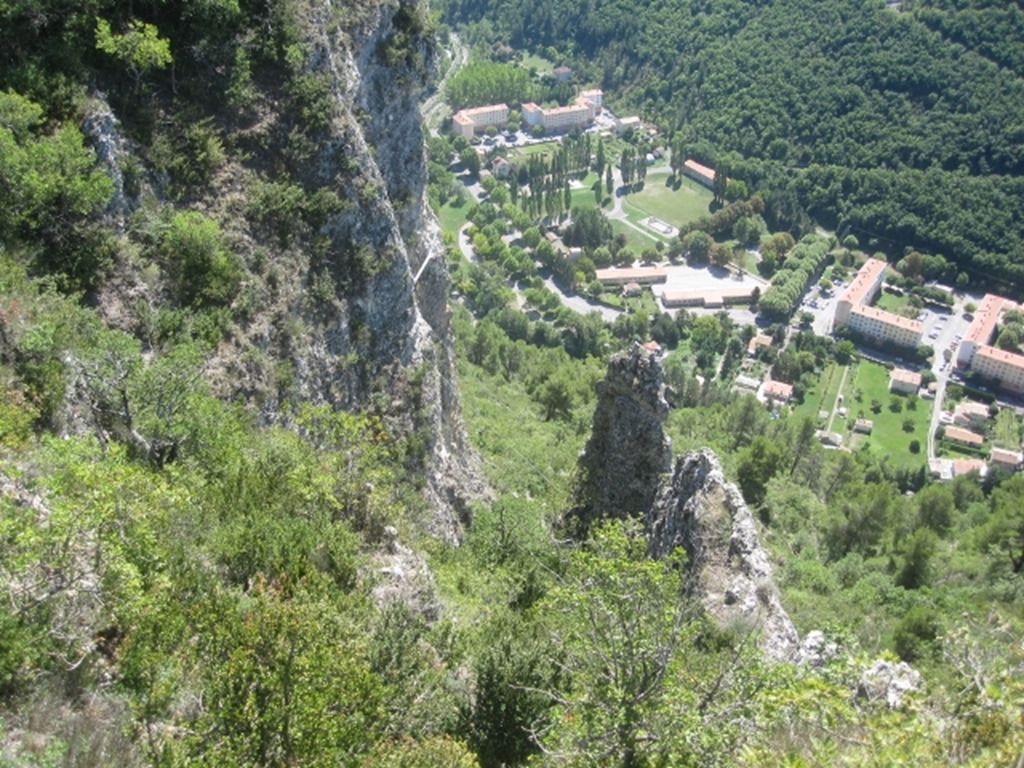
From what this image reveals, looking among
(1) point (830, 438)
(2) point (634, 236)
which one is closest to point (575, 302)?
(2) point (634, 236)

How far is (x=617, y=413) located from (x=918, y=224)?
438 ft

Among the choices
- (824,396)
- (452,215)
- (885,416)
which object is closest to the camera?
(885,416)

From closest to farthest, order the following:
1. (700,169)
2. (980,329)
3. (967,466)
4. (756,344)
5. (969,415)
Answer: (967,466) < (969,415) < (756,344) < (980,329) < (700,169)

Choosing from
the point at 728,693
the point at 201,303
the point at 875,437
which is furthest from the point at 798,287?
the point at 728,693

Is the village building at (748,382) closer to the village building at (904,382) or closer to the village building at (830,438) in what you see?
the village building at (830,438)

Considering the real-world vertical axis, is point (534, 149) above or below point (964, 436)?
above

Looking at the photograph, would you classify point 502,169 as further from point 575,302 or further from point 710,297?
point 710,297

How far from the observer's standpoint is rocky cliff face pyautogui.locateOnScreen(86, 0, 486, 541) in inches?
1278

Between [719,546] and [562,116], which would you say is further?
[562,116]

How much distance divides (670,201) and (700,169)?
1182 cm

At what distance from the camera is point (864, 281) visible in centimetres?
14000

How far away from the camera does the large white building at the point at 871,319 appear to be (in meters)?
129

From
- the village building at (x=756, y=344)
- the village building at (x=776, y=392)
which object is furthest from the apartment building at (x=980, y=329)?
the village building at (x=776, y=392)

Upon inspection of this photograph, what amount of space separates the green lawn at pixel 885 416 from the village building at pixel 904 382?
1.14 meters
